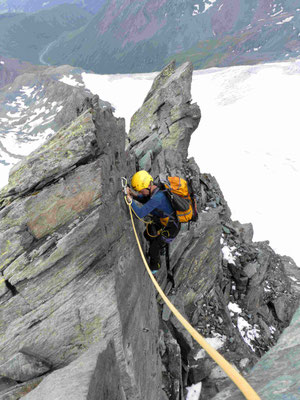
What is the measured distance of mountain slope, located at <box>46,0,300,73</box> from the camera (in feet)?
422

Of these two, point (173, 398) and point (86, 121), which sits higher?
point (86, 121)

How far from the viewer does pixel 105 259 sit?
5926 millimetres

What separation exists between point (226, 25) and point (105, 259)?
18715cm

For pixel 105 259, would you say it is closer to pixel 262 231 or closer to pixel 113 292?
pixel 113 292

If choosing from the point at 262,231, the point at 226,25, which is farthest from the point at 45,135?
the point at 226,25

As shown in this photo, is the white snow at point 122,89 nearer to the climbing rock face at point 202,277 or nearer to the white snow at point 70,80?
the white snow at point 70,80

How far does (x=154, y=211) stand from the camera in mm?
7066

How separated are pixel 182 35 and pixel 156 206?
7402 inches

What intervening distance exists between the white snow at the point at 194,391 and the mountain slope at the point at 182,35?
131 meters

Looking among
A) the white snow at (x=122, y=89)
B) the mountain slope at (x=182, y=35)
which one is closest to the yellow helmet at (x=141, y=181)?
the white snow at (x=122, y=89)

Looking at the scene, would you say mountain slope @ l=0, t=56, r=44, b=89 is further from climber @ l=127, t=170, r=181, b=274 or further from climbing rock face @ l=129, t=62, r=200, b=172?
climber @ l=127, t=170, r=181, b=274

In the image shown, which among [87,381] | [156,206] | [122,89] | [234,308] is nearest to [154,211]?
[156,206]

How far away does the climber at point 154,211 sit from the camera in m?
6.55

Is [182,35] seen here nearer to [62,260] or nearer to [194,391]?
[194,391]
